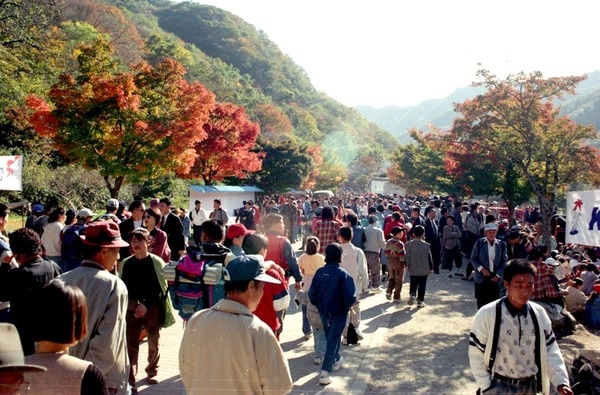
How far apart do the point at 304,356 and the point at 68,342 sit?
15.8ft

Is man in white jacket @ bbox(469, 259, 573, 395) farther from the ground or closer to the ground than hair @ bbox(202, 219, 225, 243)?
closer to the ground

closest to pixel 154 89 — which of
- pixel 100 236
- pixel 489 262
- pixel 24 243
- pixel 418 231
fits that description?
pixel 418 231

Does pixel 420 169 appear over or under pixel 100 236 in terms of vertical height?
over

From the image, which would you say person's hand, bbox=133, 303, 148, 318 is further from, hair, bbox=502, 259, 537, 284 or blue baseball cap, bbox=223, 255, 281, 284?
hair, bbox=502, 259, 537, 284

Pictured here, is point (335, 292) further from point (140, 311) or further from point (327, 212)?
point (327, 212)

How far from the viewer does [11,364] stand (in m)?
1.65

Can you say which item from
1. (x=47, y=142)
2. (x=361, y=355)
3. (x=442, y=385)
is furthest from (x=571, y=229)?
(x=47, y=142)

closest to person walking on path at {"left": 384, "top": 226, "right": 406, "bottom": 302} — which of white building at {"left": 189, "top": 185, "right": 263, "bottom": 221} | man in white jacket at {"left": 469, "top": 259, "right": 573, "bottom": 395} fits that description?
man in white jacket at {"left": 469, "top": 259, "right": 573, "bottom": 395}

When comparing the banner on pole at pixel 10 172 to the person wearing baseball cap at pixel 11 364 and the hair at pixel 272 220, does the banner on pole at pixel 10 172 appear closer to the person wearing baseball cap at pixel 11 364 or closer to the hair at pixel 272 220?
the hair at pixel 272 220

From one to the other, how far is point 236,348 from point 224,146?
22.0 m

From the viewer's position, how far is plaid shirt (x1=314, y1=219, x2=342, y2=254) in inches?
396

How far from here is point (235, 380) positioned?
8.54 feet

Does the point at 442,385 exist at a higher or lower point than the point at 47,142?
lower

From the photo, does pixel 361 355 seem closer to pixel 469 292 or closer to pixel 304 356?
pixel 304 356
